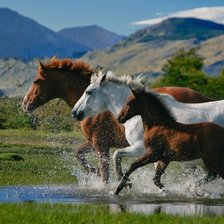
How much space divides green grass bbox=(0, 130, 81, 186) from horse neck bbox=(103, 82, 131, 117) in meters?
3.26

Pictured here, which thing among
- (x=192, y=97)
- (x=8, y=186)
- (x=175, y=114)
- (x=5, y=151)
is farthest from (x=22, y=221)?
(x=5, y=151)

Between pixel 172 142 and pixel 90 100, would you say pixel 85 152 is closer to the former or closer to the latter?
pixel 90 100

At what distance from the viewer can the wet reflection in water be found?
12078 millimetres

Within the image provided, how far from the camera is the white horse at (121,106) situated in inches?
580

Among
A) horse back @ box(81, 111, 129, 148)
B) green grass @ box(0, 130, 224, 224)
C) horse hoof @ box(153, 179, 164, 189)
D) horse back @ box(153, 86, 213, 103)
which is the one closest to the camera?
green grass @ box(0, 130, 224, 224)

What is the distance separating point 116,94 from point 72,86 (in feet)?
6.28

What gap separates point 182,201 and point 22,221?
14.3 feet

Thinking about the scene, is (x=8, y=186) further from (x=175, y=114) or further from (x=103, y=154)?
(x=175, y=114)

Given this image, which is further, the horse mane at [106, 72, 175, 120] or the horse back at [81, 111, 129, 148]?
the horse back at [81, 111, 129, 148]

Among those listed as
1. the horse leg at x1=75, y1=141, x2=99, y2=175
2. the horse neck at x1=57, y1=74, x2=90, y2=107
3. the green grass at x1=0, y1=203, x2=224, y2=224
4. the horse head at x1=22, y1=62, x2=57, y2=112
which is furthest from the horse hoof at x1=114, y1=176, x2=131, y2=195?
the horse head at x1=22, y1=62, x2=57, y2=112

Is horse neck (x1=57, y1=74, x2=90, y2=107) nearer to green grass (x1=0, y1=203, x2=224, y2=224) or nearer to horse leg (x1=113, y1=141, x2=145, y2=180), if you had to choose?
horse leg (x1=113, y1=141, x2=145, y2=180)

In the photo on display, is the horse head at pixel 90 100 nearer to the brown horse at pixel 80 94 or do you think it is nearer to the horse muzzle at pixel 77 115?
the horse muzzle at pixel 77 115

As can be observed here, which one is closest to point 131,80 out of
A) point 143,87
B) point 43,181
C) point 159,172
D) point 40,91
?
point 143,87

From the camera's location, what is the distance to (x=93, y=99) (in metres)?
15.4
